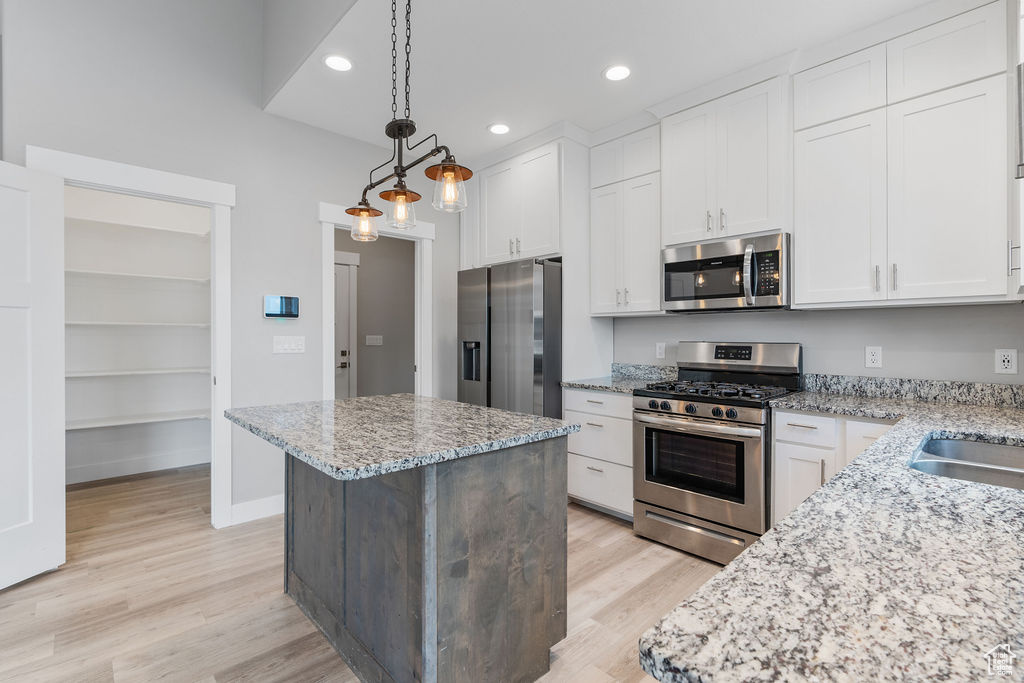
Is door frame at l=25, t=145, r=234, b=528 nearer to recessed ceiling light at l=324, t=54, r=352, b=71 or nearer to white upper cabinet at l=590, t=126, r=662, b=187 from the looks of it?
recessed ceiling light at l=324, t=54, r=352, b=71

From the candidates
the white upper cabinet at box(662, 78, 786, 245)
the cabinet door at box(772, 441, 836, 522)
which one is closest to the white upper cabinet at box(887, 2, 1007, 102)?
the white upper cabinet at box(662, 78, 786, 245)

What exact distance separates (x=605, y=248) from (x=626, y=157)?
2.10ft

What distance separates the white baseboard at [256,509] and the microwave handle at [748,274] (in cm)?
320

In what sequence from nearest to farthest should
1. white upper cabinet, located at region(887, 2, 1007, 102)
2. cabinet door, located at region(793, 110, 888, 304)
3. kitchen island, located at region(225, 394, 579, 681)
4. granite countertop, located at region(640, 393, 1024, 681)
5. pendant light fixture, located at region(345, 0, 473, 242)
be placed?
granite countertop, located at region(640, 393, 1024, 681) < kitchen island, located at region(225, 394, 579, 681) < pendant light fixture, located at region(345, 0, 473, 242) < white upper cabinet, located at region(887, 2, 1007, 102) < cabinet door, located at region(793, 110, 888, 304)

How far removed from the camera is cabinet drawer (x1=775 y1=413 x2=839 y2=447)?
7.45 feet

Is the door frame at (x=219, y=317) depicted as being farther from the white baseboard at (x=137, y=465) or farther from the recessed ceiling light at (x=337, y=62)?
the white baseboard at (x=137, y=465)

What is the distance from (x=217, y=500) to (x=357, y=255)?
3.00 meters

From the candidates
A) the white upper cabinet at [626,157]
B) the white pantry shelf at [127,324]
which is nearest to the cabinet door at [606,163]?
the white upper cabinet at [626,157]

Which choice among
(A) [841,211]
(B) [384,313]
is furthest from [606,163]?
(B) [384,313]

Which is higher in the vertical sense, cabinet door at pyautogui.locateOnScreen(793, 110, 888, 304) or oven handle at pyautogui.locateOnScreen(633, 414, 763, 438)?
cabinet door at pyautogui.locateOnScreen(793, 110, 888, 304)

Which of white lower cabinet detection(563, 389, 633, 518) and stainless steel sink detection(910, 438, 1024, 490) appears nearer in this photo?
stainless steel sink detection(910, 438, 1024, 490)

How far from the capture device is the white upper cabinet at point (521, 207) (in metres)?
3.53

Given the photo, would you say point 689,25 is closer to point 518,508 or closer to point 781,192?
point 781,192

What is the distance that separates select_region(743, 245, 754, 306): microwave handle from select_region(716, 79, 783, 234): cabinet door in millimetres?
133
